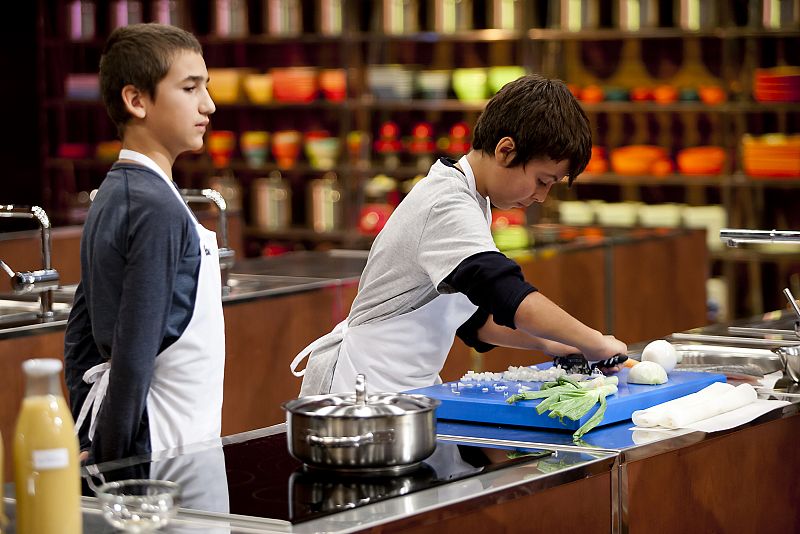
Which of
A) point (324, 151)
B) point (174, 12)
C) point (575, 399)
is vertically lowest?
point (575, 399)

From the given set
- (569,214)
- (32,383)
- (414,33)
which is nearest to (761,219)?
(569,214)

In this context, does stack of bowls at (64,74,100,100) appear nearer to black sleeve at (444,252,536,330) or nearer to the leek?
black sleeve at (444,252,536,330)

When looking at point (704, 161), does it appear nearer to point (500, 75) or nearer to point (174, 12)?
point (500, 75)

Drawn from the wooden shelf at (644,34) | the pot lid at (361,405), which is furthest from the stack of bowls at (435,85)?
the pot lid at (361,405)

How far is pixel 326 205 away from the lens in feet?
27.2

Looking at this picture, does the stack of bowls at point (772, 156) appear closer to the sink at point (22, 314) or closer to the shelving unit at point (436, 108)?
the shelving unit at point (436, 108)

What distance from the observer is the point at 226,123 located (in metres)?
8.98

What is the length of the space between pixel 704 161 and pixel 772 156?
15.5 inches

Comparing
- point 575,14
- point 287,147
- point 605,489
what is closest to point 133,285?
point 605,489

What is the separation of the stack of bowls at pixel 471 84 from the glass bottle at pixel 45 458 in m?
6.41

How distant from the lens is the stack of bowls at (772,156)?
272 inches

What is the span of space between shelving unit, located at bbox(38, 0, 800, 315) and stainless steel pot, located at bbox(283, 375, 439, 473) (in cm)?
484

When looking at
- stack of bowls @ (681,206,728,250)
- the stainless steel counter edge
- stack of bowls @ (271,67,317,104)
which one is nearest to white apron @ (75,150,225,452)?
the stainless steel counter edge

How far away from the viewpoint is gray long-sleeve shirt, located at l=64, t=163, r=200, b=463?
2207 mm
